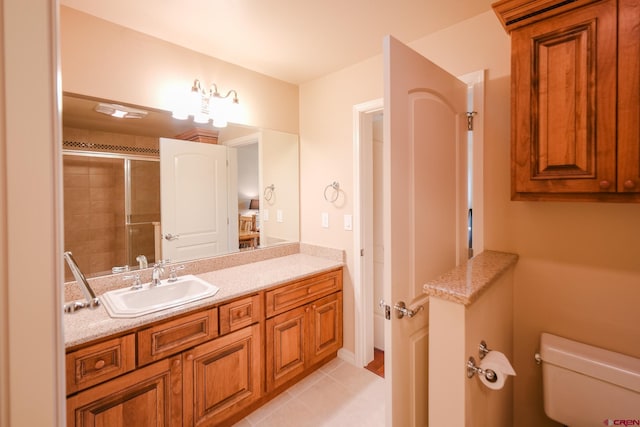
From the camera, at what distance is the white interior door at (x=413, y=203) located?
1109 millimetres

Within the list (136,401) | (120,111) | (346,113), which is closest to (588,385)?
(136,401)

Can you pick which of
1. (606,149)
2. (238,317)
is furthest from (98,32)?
(606,149)

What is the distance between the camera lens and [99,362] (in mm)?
1237

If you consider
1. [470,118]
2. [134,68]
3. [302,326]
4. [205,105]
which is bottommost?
[302,326]

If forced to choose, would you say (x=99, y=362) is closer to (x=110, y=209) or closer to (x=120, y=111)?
(x=110, y=209)

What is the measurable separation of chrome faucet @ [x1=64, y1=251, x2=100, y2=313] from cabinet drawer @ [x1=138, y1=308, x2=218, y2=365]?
1.10 ft

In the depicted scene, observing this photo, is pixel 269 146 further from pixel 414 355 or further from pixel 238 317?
pixel 414 355

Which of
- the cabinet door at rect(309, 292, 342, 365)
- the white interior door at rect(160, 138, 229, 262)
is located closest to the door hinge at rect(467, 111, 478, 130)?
the cabinet door at rect(309, 292, 342, 365)

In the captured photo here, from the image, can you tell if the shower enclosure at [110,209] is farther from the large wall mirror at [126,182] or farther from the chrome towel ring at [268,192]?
the chrome towel ring at [268,192]

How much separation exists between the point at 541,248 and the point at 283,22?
1.92 meters

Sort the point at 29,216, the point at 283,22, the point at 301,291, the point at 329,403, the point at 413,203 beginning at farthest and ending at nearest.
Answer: the point at 301,291, the point at 329,403, the point at 283,22, the point at 413,203, the point at 29,216

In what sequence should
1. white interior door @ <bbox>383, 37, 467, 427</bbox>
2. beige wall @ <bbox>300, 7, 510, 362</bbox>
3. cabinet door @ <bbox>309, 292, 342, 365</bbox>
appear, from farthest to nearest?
cabinet door @ <bbox>309, 292, 342, 365</bbox> < beige wall @ <bbox>300, 7, 510, 362</bbox> < white interior door @ <bbox>383, 37, 467, 427</bbox>

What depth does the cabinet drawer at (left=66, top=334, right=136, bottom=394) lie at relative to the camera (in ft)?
3.85

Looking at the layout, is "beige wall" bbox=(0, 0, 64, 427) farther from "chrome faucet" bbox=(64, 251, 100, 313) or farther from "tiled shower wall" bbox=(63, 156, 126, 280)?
"tiled shower wall" bbox=(63, 156, 126, 280)
